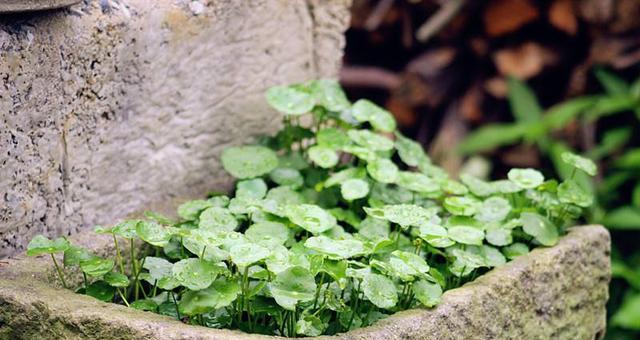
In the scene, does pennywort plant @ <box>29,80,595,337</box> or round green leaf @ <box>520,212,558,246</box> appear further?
round green leaf @ <box>520,212,558,246</box>

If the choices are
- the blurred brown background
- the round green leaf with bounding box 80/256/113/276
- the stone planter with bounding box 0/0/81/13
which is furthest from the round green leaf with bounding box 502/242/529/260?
the blurred brown background

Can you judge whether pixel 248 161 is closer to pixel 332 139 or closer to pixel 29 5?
pixel 332 139

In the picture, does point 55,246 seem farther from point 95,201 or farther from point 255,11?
point 255,11

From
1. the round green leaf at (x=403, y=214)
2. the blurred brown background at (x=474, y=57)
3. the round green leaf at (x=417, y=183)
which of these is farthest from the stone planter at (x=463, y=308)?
the blurred brown background at (x=474, y=57)

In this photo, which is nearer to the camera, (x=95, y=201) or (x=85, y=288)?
(x=85, y=288)

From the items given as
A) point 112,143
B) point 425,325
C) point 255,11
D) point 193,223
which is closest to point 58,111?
point 112,143

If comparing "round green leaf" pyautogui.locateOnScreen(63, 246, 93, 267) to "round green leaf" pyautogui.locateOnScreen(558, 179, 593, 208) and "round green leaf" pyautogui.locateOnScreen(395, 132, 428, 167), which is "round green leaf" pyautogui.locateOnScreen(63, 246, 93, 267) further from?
"round green leaf" pyautogui.locateOnScreen(558, 179, 593, 208)

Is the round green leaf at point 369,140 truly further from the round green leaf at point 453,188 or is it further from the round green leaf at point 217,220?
the round green leaf at point 217,220
